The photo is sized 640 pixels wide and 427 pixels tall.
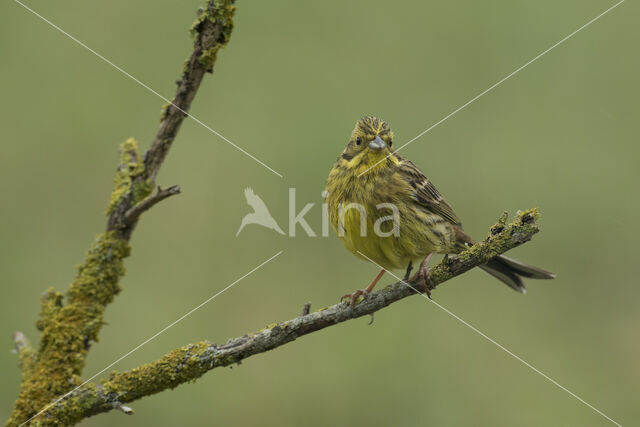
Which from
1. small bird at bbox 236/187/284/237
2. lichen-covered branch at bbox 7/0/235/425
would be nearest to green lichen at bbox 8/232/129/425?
lichen-covered branch at bbox 7/0/235/425

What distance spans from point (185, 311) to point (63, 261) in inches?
55.7

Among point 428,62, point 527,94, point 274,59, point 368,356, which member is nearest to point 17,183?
point 274,59

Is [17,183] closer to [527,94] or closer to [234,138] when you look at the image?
[234,138]

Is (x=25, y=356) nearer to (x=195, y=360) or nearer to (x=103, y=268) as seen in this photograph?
(x=103, y=268)

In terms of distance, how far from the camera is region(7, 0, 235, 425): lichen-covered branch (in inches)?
169

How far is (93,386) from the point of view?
4.18 metres

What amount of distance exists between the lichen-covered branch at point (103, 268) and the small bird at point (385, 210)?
52.4 inches

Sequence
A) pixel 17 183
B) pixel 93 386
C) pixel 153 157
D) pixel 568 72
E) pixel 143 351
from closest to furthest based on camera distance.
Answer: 1. pixel 93 386
2. pixel 153 157
3. pixel 143 351
4. pixel 17 183
5. pixel 568 72

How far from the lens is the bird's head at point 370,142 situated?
548 centimetres

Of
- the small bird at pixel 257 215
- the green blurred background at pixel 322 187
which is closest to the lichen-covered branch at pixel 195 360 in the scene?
the green blurred background at pixel 322 187

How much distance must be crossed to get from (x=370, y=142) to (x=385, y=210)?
1.59ft

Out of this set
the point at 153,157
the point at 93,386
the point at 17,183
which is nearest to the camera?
the point at 93,386

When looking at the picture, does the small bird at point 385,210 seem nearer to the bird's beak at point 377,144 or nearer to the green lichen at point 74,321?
the bird's beak at point 377,144

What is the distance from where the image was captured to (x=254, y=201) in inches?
335
